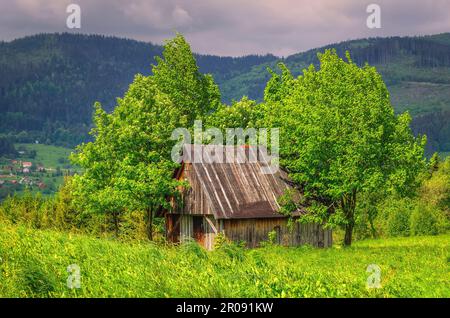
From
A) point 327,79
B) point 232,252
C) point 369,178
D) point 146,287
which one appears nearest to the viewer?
point 146,287

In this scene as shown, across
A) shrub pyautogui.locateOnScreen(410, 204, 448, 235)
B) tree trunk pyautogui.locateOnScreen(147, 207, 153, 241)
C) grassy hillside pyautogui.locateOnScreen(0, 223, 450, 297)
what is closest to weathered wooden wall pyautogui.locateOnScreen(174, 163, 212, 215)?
tree trunk pyautogui.locateOnScreen(147, 207, 153, 241)

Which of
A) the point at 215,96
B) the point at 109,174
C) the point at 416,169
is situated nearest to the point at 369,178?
the point at 416,169

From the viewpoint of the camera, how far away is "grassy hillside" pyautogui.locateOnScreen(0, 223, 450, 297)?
16250 mm

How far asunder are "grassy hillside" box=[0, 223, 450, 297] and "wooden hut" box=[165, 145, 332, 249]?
786 inches

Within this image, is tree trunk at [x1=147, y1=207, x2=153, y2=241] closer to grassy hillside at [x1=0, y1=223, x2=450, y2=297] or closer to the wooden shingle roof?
the wooden shingle roof

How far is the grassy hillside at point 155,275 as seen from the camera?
16.2 meters

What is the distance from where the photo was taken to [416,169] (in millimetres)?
41500

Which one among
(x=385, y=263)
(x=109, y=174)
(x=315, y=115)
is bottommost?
(x=385, y=263)

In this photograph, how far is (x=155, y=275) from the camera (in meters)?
17.5

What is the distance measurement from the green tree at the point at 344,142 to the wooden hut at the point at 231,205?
83.0 inches

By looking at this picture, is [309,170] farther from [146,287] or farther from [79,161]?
[146,287]

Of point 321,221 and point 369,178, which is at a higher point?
point 369,178

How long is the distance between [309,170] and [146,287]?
26.7 metres
